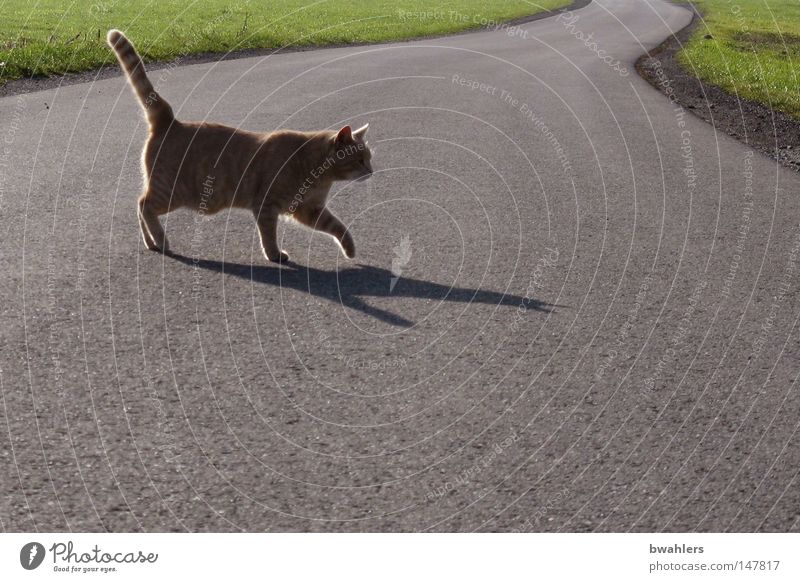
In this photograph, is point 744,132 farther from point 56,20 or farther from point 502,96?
point 56,20

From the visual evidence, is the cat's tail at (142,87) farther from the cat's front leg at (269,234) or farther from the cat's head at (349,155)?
the cat's head at (349,155)

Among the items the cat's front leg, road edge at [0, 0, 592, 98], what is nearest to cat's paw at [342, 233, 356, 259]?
the cat's front leg

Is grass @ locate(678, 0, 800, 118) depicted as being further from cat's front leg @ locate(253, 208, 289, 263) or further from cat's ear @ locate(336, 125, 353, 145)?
cat's front leg @ locate(253, 208, 289, 263)

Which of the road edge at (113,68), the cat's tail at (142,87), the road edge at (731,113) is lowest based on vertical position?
the road edge at (731,113)

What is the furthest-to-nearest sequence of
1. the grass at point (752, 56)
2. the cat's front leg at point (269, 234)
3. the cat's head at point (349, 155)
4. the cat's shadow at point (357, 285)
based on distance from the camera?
the grass at point (752, 56) < the cat's head at point (349, 155) < the cat's front leg at point (269, 234) < the cat's shadow at point (357, 285)

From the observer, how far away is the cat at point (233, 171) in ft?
21.7

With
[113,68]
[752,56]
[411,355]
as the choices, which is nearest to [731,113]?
[752,56]

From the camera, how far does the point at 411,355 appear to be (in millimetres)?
5152

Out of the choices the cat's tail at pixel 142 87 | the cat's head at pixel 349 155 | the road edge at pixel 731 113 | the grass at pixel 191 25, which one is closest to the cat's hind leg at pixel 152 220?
the cat's tail at pixel 142 87

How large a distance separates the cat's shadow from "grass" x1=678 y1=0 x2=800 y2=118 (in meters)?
11.3

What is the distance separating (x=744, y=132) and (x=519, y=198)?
6417mm

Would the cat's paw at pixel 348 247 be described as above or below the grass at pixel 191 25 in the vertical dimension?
above

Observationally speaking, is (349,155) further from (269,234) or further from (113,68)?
(113,68)

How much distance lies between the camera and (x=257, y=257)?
22.0ft
